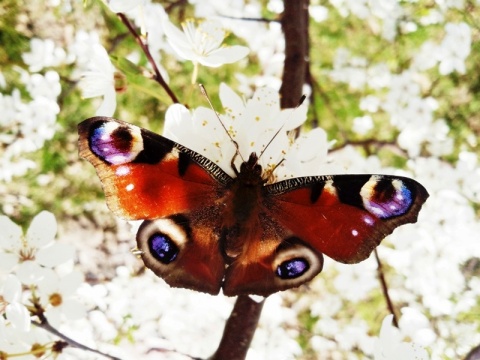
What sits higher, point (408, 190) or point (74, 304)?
point (408, 190)

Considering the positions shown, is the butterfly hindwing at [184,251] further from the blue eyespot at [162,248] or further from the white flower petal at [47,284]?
the white flower petal at [47,284]

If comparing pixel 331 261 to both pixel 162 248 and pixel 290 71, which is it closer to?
pixel 290 71

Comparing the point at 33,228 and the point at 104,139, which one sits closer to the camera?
the point at 104,139

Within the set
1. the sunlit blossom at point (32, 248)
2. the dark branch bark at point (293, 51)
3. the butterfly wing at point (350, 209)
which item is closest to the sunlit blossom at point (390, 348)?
the butterfly wing at point (350, 209)

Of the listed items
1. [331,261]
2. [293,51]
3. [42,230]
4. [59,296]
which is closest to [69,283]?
[59,296]

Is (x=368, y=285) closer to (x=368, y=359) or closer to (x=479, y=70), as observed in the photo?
(x=368, y=359)

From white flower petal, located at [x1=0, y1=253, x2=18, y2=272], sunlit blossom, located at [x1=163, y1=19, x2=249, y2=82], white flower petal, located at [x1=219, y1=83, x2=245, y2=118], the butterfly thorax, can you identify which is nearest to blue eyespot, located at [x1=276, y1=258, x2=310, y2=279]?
the butterfly thorax

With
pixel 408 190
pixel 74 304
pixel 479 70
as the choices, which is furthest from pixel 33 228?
pixel 479 70
